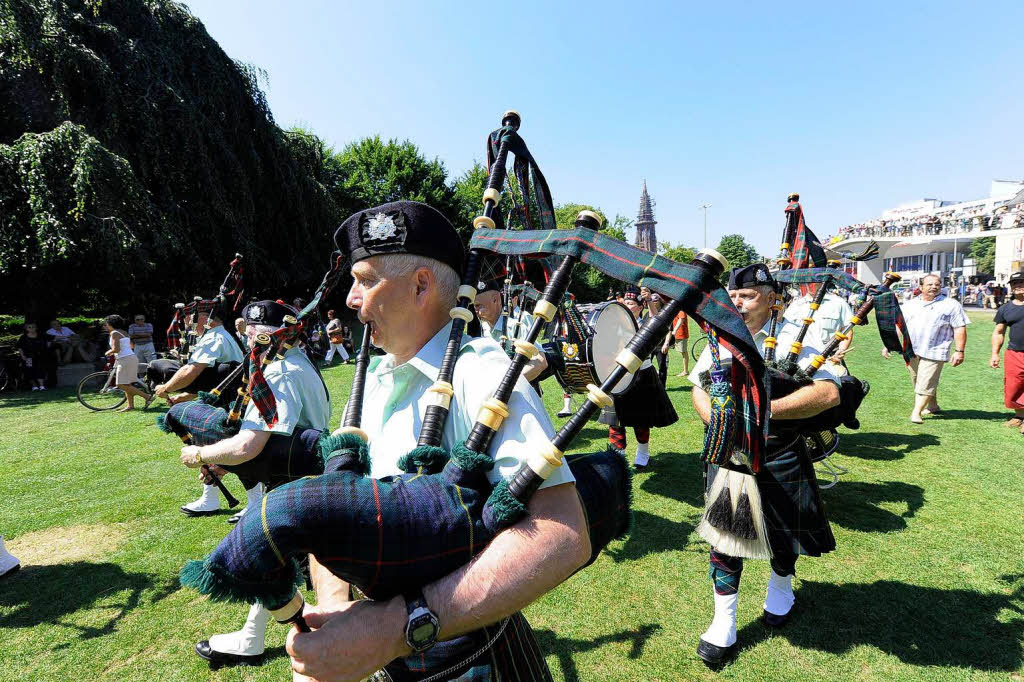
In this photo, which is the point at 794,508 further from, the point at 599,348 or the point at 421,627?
the point at 421,627

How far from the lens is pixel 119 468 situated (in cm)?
727

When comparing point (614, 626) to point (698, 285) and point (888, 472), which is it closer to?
point (698, 285)

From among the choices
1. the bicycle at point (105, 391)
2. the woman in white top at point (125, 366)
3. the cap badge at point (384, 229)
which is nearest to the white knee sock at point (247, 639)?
the cap badge at point (384, 229)

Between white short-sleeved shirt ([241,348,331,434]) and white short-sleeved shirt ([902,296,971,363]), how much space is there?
870cm

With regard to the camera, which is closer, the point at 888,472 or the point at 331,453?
the point at 331,453

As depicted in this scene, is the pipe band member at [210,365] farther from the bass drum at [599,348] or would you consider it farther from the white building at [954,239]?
the white building at [954,239]

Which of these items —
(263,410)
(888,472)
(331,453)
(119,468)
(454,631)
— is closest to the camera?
(454,631)

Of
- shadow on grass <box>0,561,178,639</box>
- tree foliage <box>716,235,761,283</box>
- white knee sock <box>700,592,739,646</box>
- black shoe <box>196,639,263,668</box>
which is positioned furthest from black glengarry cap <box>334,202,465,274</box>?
tree foliage <box>716,235,761,283</box>

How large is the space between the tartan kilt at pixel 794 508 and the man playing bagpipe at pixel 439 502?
229 cm

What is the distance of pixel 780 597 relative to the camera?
347 cm

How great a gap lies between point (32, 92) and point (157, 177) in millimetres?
3661

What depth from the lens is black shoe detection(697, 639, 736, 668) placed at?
3.17 m

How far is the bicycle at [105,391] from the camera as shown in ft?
36.9

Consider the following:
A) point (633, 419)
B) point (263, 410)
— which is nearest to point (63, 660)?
point (263, 410)
